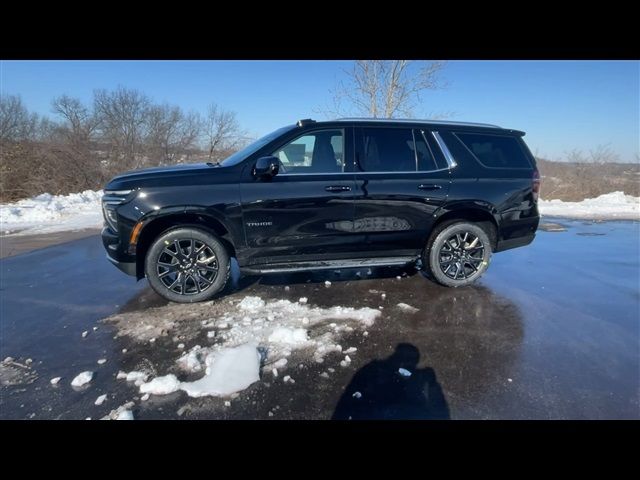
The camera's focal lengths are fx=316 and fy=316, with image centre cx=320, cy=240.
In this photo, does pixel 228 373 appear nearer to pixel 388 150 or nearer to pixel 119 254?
pixel 119 254

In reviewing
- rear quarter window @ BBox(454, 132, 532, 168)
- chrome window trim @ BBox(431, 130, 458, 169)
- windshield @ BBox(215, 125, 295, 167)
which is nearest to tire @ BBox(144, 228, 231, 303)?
windshield @ BBox(215, 125, 295, 167)

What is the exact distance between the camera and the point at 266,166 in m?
3.52

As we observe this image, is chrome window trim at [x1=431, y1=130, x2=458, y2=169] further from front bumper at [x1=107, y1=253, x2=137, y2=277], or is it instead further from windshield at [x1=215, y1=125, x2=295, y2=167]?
front bumper at [x1=107, y1=253, x2=137, y2=277]

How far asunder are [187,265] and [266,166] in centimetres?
150

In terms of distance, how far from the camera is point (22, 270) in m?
5.08

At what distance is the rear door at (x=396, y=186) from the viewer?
3914mm

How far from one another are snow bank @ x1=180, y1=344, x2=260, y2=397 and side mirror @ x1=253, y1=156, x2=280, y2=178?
1.87 m

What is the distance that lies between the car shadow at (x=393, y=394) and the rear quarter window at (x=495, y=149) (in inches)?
116

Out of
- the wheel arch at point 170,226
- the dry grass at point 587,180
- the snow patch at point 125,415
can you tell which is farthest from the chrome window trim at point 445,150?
the dry grass at point 587,180

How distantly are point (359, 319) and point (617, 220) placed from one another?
10.9 meters

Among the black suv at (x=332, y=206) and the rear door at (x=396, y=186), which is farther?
the rear door at (x=396, y=186)

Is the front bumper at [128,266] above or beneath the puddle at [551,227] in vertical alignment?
above

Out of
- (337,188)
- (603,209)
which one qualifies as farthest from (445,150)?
(603,209)

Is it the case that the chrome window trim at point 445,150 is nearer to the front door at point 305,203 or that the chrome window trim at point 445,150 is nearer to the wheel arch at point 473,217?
the wheel arch at point 473,217
